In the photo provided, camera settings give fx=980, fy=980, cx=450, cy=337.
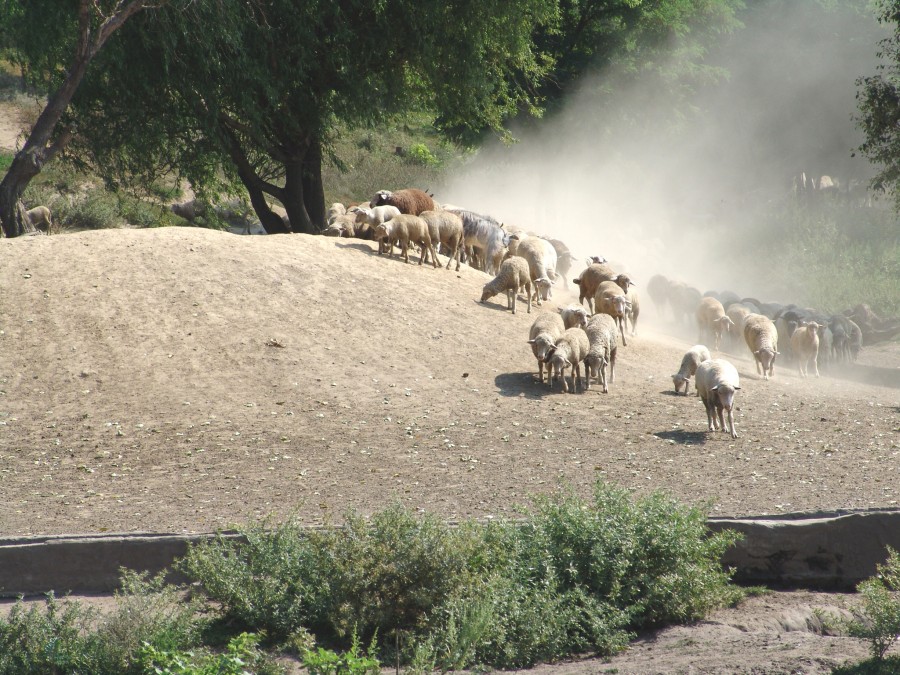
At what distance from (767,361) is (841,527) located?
9637 mm

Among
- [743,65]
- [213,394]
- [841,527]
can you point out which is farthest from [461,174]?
[841,527]

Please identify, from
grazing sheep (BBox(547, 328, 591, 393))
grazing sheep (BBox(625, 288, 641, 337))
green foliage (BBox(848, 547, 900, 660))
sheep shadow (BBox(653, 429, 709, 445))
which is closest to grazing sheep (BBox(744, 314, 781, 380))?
grazing sheep (BBox(625, 288, 641, 337))

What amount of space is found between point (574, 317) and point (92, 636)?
10.6m

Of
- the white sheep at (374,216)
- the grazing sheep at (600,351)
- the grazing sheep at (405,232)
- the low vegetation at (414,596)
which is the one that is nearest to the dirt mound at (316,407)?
the grazing sheep at (600,351)

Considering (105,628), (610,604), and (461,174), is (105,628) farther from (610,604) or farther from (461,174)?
(461,174)

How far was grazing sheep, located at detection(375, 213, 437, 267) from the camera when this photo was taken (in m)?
17.8

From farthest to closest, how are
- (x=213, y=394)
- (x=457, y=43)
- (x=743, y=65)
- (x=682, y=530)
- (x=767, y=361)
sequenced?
1. (x=743, y=65)
2. (x=457, y=43)
3. (x=767, y=361)
4. (x=213, y=394)
5. (x=682, y=530)

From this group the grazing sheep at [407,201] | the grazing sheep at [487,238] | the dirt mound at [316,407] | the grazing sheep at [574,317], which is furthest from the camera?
the grazing sheep at [407,201]

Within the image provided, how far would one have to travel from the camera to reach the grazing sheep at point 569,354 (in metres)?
13.4

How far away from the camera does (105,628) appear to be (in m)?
5.92

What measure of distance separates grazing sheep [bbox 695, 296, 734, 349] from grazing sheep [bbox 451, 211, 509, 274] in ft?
14.4

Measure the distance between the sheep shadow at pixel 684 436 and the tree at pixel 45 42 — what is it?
36.5 feet

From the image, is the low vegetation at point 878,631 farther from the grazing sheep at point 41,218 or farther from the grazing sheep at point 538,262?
the grazing sheep at point 41,218

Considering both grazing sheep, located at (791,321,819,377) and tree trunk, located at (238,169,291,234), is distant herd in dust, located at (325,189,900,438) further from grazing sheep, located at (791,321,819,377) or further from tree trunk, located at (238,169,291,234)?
tree trunk, located at (238,169,291,234)
